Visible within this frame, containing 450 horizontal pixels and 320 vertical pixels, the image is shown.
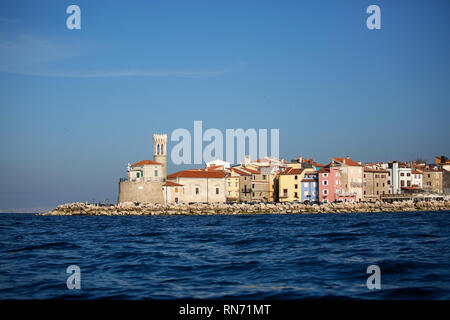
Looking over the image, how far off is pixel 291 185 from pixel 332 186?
18.3 ft

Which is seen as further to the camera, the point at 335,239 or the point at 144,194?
the point at 144,194

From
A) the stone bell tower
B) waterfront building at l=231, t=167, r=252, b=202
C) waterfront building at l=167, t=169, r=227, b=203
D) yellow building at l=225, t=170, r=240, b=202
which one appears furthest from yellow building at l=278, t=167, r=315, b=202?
the stone bell tower

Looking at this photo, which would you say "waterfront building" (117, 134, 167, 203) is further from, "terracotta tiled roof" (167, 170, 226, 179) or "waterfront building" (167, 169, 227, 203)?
"waterfront building" (167, 169, 227, 203)

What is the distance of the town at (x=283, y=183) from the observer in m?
61.8

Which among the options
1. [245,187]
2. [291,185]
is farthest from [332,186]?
[245,187]

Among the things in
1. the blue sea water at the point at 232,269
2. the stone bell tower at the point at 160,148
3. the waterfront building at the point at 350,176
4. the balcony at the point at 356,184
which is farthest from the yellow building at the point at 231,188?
the blue sea water at the point at 232,269

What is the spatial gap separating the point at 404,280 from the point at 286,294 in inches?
113

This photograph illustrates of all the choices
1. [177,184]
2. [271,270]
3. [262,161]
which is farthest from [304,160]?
[271,270]

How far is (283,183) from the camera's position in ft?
223

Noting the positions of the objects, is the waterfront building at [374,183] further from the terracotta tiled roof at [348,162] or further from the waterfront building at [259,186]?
the waterfront building at [259,186]
